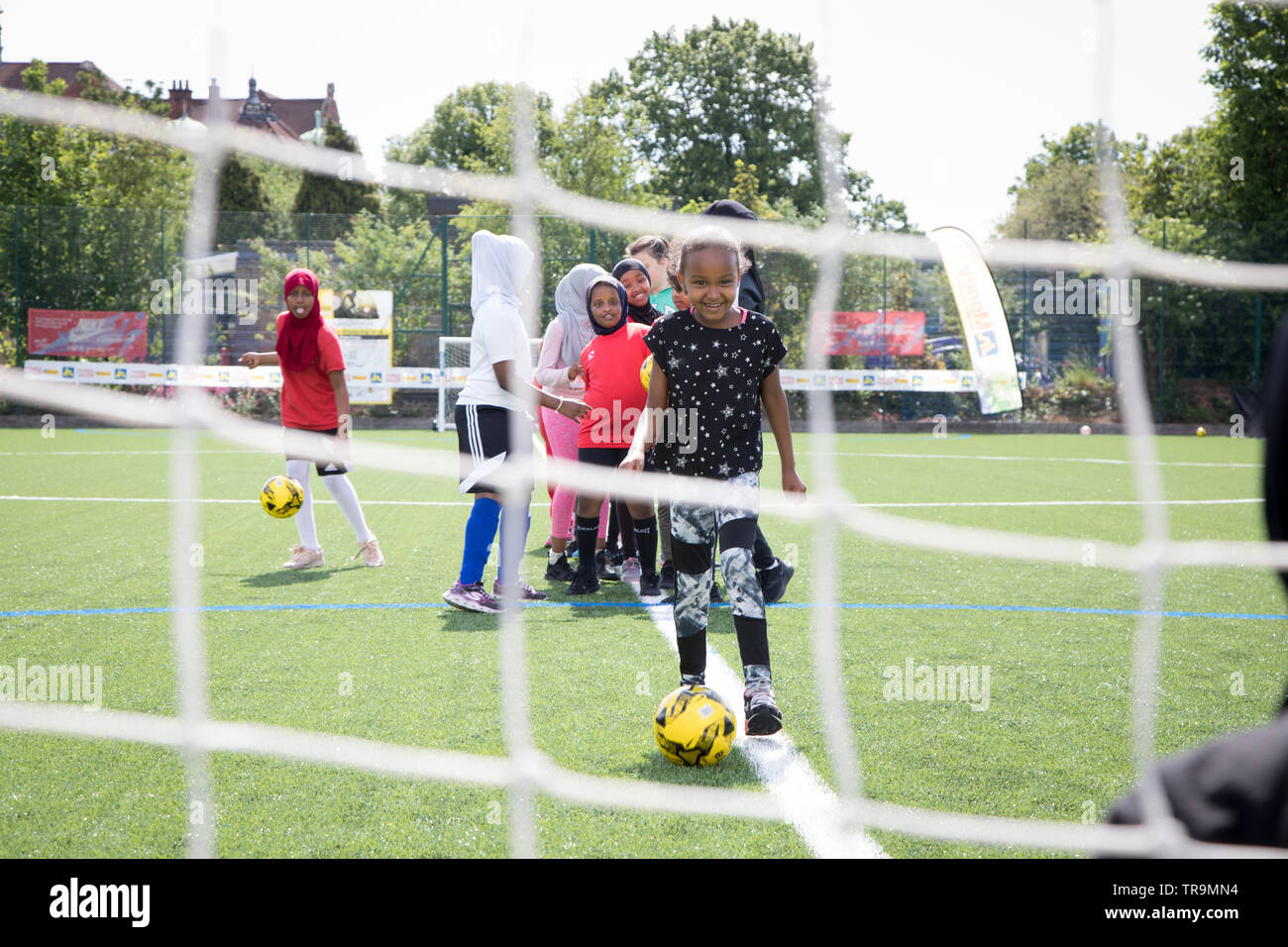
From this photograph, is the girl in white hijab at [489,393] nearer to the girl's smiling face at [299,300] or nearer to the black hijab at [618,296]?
the black hijab at [618,296]

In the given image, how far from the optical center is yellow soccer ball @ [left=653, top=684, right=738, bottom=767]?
2.74 m

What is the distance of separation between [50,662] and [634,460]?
2231mm

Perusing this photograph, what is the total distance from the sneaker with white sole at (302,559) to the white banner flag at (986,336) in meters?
10.1

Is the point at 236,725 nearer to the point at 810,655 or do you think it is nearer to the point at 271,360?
the point at 810,655

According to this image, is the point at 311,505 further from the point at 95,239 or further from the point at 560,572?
the point at 95,239

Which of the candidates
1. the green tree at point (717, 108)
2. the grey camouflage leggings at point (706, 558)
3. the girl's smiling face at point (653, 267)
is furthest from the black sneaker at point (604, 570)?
the green tree at point (717, 108)

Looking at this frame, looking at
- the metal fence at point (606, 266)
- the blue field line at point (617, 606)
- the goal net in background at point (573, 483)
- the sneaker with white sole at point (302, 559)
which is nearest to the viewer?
the goal net in background at point (573, 483)

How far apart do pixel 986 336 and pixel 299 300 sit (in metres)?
14.4

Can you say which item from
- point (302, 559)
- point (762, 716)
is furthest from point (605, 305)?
point (762, 716)

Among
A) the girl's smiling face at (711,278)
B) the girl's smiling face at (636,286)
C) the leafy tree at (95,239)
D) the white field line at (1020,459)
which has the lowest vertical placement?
the white field line at (1020,459)

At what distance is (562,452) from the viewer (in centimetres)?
565

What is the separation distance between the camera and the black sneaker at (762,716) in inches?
119

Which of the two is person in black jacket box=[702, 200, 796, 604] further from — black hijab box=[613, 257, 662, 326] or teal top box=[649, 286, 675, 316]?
teal top box=[649, 286, 675, 316]

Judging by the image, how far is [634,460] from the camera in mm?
2863
